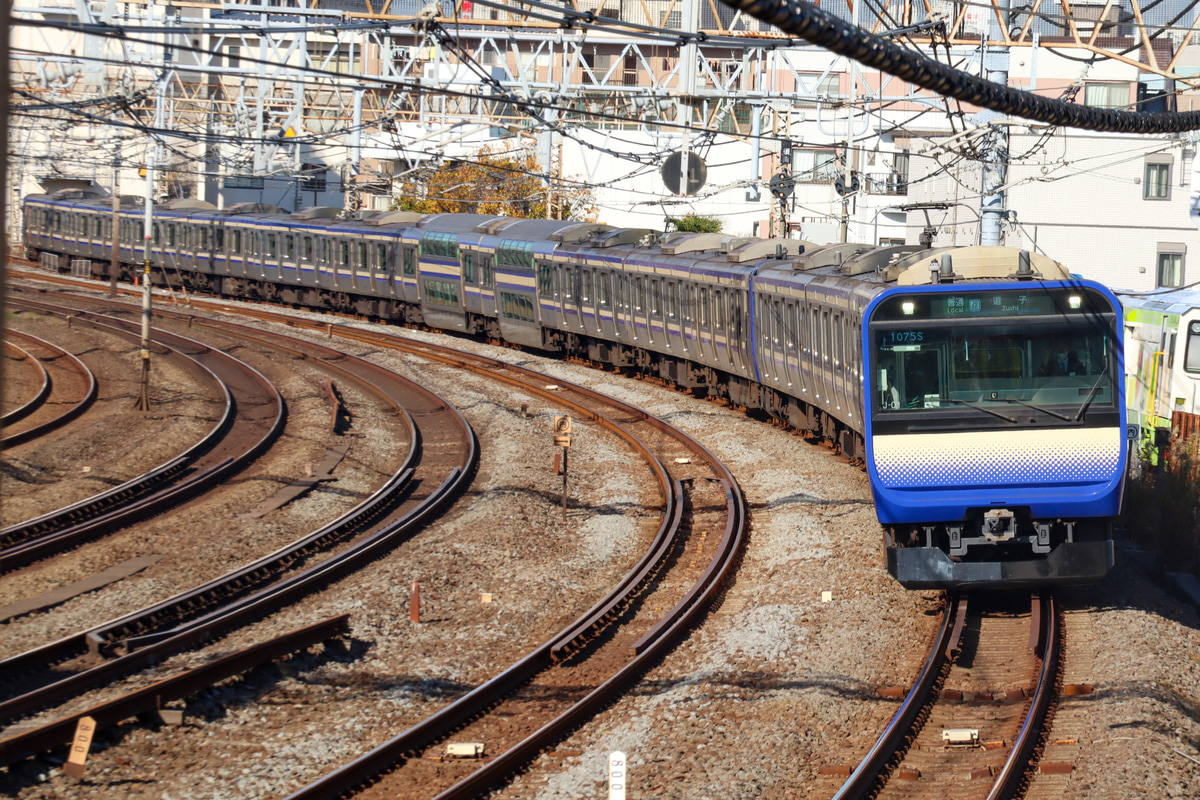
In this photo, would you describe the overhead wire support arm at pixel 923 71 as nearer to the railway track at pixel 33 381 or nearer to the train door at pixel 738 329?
the train door at pixel 738 329

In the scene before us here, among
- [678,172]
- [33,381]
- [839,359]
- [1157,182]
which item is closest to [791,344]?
[839,359]

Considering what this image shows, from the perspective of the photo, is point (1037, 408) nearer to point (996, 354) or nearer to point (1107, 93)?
point (996, 354)

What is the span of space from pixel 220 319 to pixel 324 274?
10.8ft

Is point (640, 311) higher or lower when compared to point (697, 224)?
lower

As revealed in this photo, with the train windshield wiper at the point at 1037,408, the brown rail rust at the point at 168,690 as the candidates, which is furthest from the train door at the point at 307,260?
the train windshield wiper at the point at 1037,408

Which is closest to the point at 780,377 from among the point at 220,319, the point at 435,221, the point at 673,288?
the point at 673,288

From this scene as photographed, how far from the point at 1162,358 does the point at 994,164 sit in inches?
148

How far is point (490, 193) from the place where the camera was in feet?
168

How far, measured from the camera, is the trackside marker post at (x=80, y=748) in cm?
798

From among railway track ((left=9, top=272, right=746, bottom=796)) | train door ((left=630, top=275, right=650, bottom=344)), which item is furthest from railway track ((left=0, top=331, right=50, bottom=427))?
train door ((left=630, top=275, right=650, bottom=344))

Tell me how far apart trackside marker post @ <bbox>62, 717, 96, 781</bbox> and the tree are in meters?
38.8

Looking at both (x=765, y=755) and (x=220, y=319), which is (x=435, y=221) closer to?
(x=220, y=319)

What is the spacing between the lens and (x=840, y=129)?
53.0 metres

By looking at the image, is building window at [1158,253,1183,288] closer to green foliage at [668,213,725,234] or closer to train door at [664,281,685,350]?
green foliage at [668,213,725,234]
